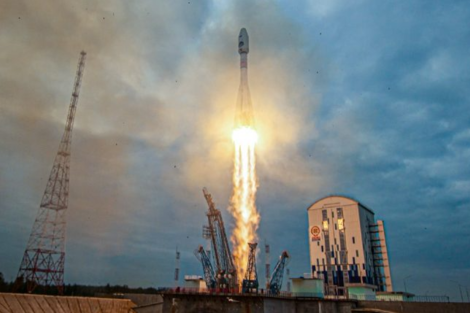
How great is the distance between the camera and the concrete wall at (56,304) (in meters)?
48.6

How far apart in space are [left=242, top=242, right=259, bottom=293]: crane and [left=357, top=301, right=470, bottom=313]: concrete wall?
1860 centimetres

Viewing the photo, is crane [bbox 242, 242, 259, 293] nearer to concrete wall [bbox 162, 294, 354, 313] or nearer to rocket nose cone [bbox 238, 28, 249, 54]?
concrete wall [bbox 162, 294, 354, 313]

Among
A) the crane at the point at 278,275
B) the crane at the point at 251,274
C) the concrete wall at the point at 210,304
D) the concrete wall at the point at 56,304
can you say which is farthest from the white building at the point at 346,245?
the concrete wall at the point at 56,304

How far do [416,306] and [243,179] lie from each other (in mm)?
35871

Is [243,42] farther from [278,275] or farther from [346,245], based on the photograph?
[346,245]

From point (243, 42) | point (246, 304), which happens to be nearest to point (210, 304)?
point (246, 304)

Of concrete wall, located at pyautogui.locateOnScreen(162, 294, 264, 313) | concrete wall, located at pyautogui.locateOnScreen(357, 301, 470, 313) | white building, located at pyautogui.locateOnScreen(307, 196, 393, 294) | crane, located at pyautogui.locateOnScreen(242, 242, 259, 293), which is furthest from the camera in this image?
white building, located at pyautogui.locateOnScreen(307, 196, 393, 294)

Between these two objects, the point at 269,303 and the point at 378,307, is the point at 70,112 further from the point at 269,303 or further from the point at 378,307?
the point at 378,307

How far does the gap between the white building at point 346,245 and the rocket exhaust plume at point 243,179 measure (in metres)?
37.1

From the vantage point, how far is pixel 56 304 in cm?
5550

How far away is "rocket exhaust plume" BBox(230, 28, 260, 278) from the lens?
6512 centimetres

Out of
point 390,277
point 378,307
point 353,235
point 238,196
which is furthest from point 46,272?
point 390,277

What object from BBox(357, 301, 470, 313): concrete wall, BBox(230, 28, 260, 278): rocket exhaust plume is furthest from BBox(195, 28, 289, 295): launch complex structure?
BBox(357, 301, 470, 313): concrete wall

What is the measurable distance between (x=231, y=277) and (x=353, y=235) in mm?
43995
